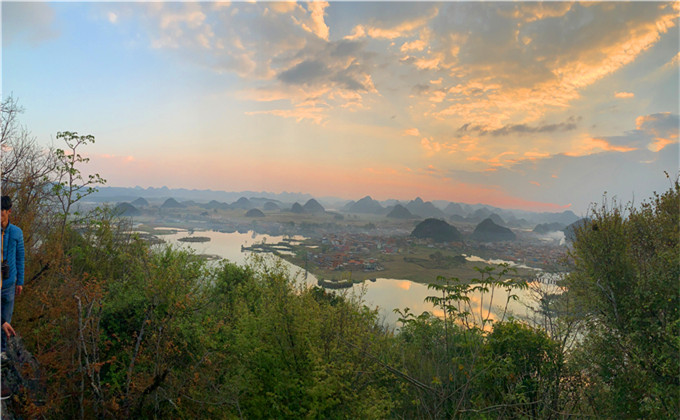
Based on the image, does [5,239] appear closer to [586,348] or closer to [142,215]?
[586,348]

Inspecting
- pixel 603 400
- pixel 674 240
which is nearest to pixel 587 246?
pixel 674 240

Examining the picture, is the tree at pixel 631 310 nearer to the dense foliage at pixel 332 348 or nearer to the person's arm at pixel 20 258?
the dense foliage at pixel 332 348

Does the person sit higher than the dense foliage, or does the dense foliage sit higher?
the person

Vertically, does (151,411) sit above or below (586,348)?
below

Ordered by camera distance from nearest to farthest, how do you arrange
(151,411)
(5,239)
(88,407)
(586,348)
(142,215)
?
(5,239) → (88,407) → (151,411) → (586,348) → (142,215)

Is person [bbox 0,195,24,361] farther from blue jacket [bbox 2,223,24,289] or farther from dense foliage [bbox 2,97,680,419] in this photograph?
dense foliage [bbox 2,97,680,419]

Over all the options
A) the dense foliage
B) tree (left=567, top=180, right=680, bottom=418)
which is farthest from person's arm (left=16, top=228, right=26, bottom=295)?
tree (left=567, top=180, right=680, bottom=418)
